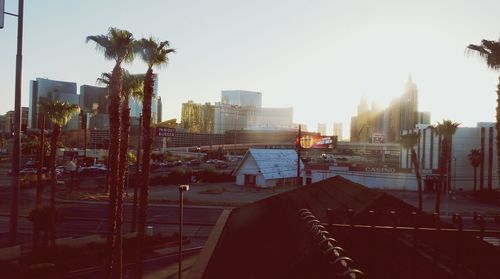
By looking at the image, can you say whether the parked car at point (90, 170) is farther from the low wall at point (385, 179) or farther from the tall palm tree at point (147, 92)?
the tall palm tree at point (147, 92)

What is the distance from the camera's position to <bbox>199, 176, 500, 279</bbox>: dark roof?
5355 millimetres

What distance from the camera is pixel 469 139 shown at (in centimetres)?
7219

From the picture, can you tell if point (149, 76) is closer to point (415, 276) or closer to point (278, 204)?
point (278, 204)

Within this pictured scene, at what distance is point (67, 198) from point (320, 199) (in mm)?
46412

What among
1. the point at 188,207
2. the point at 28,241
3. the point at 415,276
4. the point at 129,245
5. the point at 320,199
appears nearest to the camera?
the point at 415,276

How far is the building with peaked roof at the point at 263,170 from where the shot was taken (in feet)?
224

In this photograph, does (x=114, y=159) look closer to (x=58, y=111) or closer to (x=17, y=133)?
(x=17, y=133)

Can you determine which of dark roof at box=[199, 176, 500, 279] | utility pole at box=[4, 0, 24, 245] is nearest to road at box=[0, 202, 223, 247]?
utility pole at box=[4, 0, 24, 245]

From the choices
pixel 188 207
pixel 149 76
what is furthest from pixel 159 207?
pixel 149 76

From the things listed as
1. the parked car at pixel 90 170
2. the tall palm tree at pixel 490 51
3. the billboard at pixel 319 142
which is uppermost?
the tall palm tree at pixel 490 51

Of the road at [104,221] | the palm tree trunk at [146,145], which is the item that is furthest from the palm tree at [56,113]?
the palm tree trunk at [146,145]

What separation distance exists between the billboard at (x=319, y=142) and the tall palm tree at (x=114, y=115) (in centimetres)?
7778

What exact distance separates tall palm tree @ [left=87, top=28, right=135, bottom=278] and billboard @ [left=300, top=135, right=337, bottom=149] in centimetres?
7778

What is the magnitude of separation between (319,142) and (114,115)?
8426 cm
